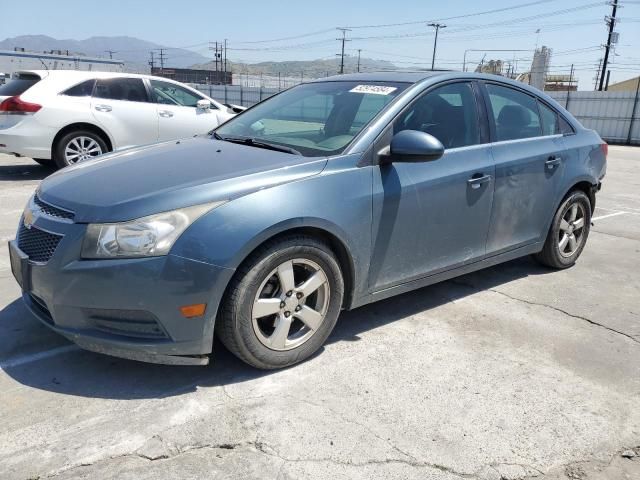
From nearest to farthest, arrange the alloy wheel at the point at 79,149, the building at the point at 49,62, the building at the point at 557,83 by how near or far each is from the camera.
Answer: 1. the alloy wheel at the point at 79,149
2. the building at the point at 557,83
3. the building at the point at 49,62

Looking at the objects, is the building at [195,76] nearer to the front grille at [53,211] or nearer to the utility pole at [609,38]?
the utility pole at [609,38]

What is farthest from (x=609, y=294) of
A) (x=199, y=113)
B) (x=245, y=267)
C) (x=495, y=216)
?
(x=199, y=113)

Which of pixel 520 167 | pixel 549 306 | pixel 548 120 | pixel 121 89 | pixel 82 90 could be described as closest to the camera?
pixel 520 167

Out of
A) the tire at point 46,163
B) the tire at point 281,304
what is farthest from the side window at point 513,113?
the tire at point 46,163

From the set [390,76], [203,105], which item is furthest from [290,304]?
[203,105]

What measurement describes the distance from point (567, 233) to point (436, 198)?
1962 mm

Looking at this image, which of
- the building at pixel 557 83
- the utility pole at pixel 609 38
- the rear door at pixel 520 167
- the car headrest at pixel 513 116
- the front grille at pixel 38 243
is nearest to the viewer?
the front grille at pixel 38 243

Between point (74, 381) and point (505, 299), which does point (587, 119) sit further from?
point (74, 381)

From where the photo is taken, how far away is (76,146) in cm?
838

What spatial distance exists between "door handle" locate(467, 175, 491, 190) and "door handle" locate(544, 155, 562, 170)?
0.82m

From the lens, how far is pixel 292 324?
3162mm

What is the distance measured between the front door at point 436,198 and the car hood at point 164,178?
54cm

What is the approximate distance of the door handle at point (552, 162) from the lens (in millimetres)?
4395

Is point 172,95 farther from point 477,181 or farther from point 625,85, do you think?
point 625,85
